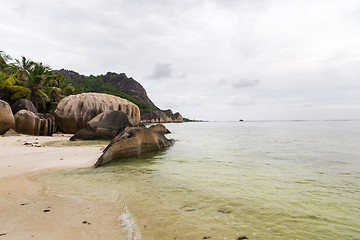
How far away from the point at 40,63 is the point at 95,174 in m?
29.0

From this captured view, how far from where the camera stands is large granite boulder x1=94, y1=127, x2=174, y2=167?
766 centimetres

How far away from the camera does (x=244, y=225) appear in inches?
115

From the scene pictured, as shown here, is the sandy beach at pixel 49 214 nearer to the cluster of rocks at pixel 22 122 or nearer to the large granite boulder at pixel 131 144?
the large granite boulder at pixel 131 144

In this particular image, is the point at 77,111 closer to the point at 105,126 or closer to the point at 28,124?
the point at 28,124

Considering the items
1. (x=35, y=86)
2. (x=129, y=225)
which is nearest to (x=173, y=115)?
(x=35, y=86)

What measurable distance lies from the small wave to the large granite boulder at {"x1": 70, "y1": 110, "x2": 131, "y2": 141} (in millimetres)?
13044

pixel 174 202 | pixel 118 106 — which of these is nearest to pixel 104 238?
pixel 174 202

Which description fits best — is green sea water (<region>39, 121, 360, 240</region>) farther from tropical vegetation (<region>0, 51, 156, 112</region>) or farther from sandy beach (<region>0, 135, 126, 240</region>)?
tropical vegetation (<region>0, 51, 156, 112</region>)

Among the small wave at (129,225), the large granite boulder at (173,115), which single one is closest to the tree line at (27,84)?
the small wave at (129,225)

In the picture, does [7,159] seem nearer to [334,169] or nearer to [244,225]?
[244,225]

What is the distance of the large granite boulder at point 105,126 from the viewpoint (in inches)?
600

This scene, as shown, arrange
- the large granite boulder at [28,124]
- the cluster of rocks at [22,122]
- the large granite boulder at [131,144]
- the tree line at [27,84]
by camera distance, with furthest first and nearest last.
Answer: the tree line at [27,84], the large granite boulder at [28,124], the cluster of rocks at [22,122], the large granite boulder at [131,144]

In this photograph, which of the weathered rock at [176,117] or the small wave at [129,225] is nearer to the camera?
the small wave at [129,225]

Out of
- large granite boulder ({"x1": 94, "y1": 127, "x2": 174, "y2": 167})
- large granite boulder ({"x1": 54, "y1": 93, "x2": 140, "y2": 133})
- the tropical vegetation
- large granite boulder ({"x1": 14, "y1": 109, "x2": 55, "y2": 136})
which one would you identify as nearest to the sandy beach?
large granite boulder ({"x1": 94, "y1": 127, "x2": 174, "y2": 167})
